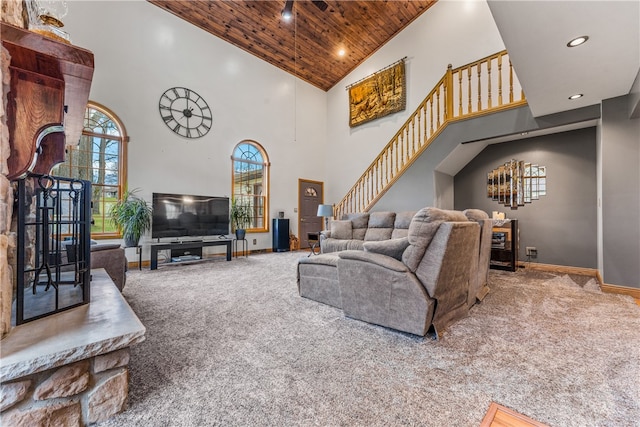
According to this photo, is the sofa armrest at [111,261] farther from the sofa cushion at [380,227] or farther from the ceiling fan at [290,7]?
the ceiling fan at [290,7]

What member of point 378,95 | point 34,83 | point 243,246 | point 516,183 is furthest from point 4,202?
point 378,95

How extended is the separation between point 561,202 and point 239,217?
20.3ft

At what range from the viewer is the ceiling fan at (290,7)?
15.4 ft

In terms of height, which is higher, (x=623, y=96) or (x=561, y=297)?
(x=623, y=96)

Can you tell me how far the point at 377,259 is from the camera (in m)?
2.13

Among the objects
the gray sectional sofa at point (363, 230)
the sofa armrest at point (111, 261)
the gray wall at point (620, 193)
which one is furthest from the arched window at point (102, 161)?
the gray wall at point (620, 193)

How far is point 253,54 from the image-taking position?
674 centimetres

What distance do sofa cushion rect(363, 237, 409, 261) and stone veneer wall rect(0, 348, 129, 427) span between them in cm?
173

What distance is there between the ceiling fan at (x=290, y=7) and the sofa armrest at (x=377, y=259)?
471 centimetres

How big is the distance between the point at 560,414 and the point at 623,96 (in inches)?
156

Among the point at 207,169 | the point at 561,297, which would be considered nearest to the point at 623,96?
the point at 561,297

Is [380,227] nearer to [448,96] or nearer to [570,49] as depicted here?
[448,96]

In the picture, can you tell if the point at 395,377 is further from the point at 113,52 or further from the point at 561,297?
the point at 113,52

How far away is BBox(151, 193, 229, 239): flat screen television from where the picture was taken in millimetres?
4996
